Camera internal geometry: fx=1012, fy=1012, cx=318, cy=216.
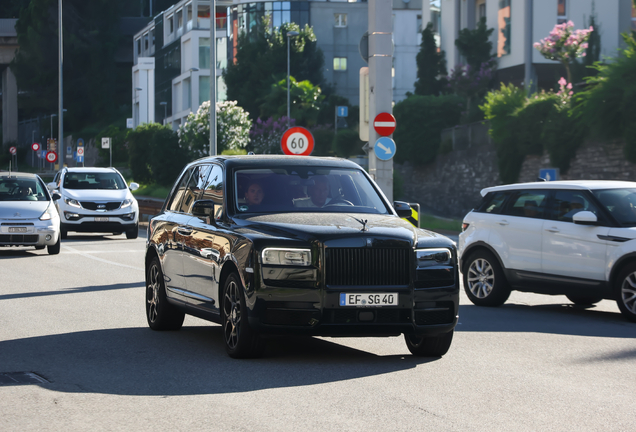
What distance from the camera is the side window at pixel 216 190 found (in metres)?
9.01

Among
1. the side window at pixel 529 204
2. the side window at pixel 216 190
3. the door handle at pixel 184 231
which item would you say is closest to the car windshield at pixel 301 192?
the side window at pixel 216 190

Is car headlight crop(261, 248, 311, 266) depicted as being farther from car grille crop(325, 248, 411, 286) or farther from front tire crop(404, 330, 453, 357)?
front tire crop(404, 330, 453, 357)

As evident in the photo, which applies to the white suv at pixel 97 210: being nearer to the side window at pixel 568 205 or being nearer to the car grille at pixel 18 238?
the car grille at pixel 18 238

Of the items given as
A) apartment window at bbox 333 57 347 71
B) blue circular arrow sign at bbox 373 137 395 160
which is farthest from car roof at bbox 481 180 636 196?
apartment window at bbox 333 57 347 71

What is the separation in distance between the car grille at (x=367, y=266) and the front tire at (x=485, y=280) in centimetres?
516

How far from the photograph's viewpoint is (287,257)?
25.9ft

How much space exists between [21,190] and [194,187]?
12.3 metres

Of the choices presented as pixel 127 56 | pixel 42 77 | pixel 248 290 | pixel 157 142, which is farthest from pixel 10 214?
pixel 127 56

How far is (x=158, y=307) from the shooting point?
33.3ft

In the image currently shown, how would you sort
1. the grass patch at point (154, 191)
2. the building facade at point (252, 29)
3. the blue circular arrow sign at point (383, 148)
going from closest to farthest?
the blue circular arrow sign at point (383, 148)
the grass patch at point (154, 191)
the building facade at point (252, 29)

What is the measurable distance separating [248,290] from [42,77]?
372 feet

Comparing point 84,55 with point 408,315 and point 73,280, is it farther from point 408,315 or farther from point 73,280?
point 408,315

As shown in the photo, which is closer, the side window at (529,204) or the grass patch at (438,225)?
the side window at (529,204)

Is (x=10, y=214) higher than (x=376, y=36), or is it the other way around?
(x=376, y=36)
